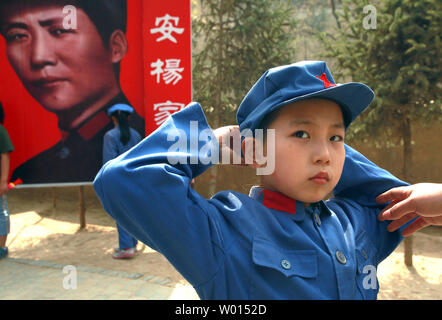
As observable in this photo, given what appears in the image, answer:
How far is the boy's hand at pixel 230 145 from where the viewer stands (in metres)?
1.28

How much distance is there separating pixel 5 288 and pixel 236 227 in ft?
12.8

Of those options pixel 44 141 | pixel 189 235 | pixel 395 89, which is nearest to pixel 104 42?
pixel 44 141

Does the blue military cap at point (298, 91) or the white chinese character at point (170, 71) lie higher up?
the white chinese character at point (170, 71)

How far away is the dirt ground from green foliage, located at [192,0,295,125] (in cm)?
271

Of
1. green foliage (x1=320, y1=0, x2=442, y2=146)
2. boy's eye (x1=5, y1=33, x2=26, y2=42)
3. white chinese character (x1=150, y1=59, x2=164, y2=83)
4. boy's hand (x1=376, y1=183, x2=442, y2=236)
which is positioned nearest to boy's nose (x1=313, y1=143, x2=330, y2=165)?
boy's hand (x1=376, y1=183, x2=442, y2=236)

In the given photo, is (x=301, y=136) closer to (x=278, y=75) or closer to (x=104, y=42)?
(x=278, y=75)

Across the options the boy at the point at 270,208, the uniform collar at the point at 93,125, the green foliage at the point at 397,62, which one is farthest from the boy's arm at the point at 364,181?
the uniform collar at the point at 93,125

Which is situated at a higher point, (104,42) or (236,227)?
(104,42)

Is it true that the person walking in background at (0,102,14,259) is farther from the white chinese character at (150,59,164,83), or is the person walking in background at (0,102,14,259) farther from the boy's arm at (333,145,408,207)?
the boy's arm at (333,145,408,207)

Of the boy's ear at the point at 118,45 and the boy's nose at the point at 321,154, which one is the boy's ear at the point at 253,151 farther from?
the boy's ear at the point at 118,45

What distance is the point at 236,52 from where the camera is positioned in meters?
6.84

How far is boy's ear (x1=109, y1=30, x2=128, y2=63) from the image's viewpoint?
5180 mm

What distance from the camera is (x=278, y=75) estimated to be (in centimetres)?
125

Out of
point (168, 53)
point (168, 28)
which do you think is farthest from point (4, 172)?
point (168, 28)
